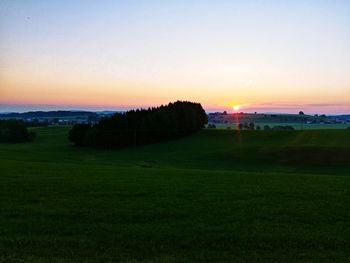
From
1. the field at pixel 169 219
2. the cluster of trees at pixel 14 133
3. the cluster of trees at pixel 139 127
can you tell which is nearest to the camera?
the field at pixel 169 219

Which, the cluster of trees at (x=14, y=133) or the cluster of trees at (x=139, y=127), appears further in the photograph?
the cluster of trees at (x=14, y=133)

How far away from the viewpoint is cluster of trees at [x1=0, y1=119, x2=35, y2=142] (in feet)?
315

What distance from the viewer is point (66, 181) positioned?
15.9m

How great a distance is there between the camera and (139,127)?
271ft

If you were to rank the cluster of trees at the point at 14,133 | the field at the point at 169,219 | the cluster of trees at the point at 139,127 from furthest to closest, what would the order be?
1. the cluster of trees at the point at 14,133
2. the cluster of trees at the point at 139,127
3. the field at the point at 169,219

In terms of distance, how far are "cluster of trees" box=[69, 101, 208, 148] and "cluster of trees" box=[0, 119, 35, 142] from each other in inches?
607

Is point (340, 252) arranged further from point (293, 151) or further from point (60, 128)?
point (60, 128)

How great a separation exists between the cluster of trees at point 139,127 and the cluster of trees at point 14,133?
1542cm

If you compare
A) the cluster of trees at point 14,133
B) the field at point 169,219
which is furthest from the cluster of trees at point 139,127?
the field at point 169,219

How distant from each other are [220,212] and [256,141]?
61132mm

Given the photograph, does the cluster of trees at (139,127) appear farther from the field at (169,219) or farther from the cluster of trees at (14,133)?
the field at (169,219)

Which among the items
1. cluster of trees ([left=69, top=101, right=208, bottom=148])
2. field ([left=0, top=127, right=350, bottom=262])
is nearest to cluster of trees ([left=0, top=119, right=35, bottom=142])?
cluster of trees ([left=69, top=101, right=208, bottom=148])

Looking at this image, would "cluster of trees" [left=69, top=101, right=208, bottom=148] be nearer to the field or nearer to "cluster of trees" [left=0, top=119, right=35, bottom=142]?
"cluster of trees" [left=0, top=119, right=35, bottom=142]

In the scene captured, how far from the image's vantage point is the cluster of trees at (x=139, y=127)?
7988 cm
